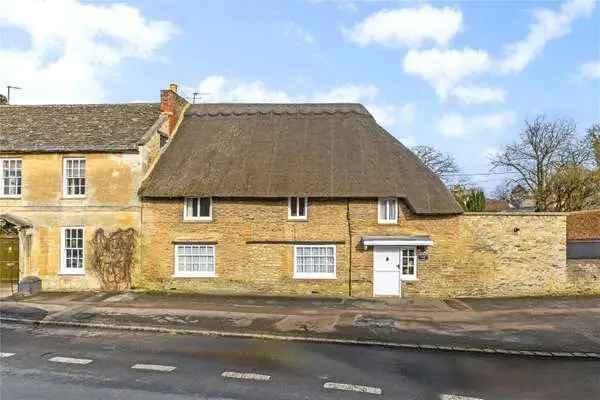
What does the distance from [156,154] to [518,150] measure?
126 feet

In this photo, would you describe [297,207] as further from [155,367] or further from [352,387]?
[352,387]

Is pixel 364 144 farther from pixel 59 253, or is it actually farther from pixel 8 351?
pixel 8 351

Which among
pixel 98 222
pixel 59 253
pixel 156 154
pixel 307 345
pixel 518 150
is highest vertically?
pixel 518 150

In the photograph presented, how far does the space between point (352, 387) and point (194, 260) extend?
13.1 meters

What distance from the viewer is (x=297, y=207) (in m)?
21.6

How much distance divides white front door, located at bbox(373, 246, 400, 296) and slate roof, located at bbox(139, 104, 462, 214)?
7.21 feet

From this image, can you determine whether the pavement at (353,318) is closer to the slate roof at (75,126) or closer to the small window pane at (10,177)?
the small window pane at (10,177)

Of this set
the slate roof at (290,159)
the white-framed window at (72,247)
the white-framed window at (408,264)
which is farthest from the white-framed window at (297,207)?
the white-framed window at (72,247)

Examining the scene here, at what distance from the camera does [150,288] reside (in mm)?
21828

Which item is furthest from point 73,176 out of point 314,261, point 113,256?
point 314,261

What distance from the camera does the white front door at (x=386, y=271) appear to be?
2120 centimetres

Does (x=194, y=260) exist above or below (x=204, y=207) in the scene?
below

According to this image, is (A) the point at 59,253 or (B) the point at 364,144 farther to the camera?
(B) the point at 364,144

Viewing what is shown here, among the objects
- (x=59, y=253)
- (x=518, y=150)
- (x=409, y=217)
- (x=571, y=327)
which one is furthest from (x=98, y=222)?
(x=518, y=150)
